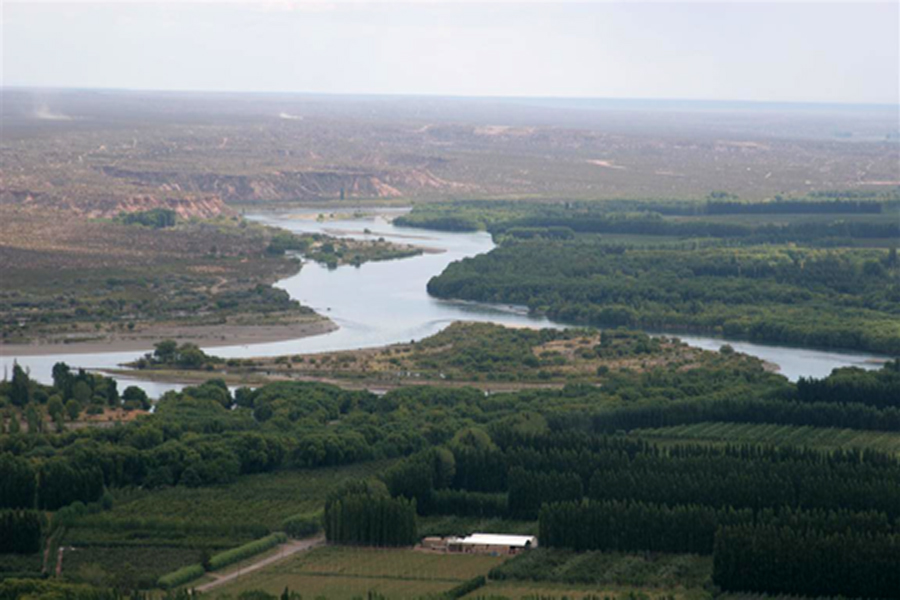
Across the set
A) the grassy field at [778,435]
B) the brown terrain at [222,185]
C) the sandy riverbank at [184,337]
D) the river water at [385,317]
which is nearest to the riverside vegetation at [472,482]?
the grassy field at [778,435]

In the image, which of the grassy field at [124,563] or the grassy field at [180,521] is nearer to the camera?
the grassy field at [124,563]

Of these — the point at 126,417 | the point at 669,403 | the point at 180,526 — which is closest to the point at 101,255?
the point at 126,417

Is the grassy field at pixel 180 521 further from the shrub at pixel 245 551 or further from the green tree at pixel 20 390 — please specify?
the green tree at pixel 20 390

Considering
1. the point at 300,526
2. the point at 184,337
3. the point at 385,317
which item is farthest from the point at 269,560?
the point at 385,317

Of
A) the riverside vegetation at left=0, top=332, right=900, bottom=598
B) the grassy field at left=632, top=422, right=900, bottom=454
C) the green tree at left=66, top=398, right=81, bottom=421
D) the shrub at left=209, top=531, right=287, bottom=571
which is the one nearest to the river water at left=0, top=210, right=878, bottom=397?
the green tree at left=66, top=398, right=81, bottom=421

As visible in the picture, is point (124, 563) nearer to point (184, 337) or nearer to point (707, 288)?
point (184, 337)

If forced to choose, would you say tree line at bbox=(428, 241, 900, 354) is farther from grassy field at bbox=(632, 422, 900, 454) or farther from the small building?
the small building

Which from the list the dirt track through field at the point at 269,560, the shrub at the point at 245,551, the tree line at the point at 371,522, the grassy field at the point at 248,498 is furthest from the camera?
the grassy field at the point at 248,498

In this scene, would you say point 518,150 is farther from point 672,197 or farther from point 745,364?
point 745,364
